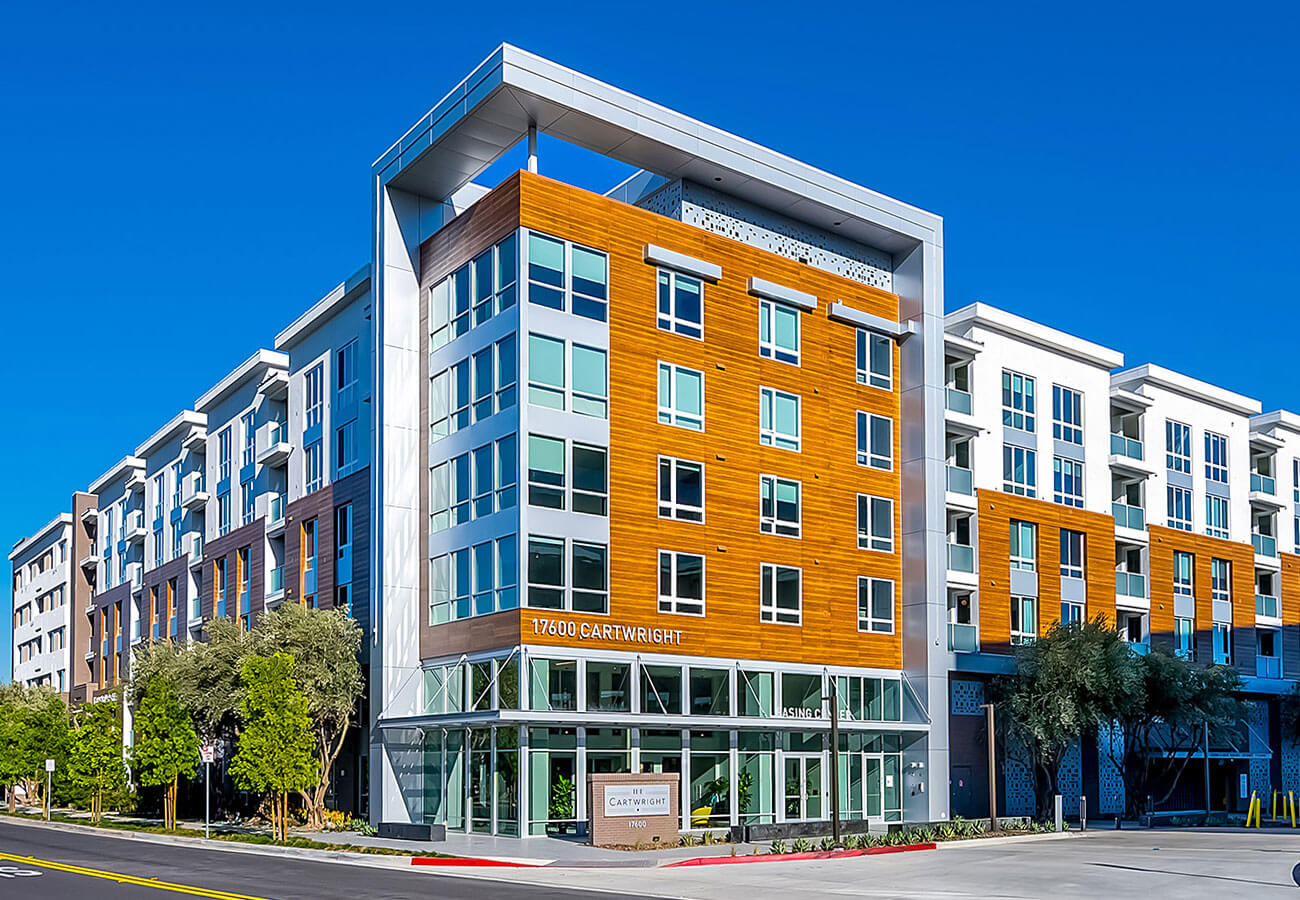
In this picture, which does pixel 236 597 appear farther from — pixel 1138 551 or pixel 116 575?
pixel 1138 551

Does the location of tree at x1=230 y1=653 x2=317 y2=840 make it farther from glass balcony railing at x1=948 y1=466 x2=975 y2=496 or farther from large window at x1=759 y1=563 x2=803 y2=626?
glass balcony railing at x1=948 y1=466 x2=975 y2=496

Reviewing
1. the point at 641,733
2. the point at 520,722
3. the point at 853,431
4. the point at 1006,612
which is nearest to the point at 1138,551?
the point at 1006,612

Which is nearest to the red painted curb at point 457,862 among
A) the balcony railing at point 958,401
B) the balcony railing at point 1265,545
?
the balcony railing at point 958,401

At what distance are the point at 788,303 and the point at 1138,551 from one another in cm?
2380

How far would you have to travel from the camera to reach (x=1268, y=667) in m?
65.2

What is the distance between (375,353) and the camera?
149ft

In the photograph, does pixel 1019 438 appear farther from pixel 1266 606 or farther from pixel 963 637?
pixel 1266 606

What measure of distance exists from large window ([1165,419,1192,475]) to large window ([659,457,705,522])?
2955 centimetres

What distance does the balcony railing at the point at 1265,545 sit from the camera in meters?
68.1

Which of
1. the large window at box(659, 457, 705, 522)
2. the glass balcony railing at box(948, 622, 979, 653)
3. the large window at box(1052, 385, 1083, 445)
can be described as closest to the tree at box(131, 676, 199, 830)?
the large window at box(659, 457, 705, 522)

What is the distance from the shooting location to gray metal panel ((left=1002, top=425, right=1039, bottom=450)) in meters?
54.8

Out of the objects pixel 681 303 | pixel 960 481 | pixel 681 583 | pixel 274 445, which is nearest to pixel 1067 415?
pixel 960 481

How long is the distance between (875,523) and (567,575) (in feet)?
45.2

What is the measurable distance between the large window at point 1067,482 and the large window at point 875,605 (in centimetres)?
1193
